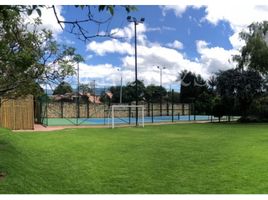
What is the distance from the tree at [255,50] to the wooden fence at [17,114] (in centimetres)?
1993

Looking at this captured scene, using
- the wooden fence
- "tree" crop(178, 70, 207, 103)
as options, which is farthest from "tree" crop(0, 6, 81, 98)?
"tree" crop(178, 70, 207, 103)

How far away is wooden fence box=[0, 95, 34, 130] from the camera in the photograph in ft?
85.0

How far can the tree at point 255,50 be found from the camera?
38.7 m

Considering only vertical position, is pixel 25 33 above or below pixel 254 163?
above

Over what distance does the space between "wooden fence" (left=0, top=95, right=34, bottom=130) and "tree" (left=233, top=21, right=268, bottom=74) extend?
19.9m

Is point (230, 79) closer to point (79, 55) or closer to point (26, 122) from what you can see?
point (26, 122)

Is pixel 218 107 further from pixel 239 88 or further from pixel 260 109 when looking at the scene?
pixel 260 109

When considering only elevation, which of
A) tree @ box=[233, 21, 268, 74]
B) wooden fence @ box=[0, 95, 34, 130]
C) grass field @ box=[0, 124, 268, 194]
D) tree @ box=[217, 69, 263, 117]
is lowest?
grass field @ box=[0, 124, 268, 194]

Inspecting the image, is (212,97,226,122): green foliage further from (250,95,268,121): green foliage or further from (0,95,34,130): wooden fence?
(0,95,34,130): wooden fence

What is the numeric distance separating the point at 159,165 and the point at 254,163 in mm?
2340

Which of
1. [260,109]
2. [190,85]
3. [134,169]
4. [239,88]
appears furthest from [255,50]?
[190,85]

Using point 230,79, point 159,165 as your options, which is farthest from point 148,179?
point 230,79

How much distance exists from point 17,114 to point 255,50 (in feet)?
68.2

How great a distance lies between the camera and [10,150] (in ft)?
42.8
